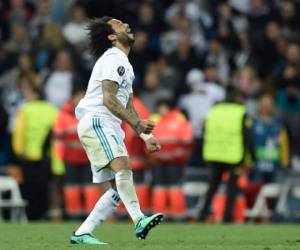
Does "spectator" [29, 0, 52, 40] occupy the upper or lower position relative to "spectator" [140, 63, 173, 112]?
upper

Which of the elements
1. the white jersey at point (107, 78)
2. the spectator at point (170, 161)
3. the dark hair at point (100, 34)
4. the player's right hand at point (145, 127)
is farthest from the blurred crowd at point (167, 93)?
the player's right hand at point (145, 127)

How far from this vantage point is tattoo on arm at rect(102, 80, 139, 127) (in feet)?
40.7

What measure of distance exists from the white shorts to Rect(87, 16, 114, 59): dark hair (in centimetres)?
86

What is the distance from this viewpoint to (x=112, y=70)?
12625 millimetres

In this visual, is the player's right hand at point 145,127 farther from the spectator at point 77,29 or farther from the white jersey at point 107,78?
the spectator at point 77,29

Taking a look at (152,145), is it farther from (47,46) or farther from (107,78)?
(47,46)

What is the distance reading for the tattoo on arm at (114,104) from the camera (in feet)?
40.7

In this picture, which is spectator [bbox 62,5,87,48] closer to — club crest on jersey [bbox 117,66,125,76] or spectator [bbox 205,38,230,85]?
spectator [bbox 205,38,230,85]

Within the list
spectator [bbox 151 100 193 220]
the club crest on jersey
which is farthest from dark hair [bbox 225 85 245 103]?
the club crest on jersey

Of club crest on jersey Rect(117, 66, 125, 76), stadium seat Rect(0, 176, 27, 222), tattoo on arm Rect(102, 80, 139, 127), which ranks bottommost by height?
stadium seat Rect(0, 176, 27, 222)

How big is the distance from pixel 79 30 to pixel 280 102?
417 cm

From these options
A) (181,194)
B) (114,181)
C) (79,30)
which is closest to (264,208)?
(181,194)

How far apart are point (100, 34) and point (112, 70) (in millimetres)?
747

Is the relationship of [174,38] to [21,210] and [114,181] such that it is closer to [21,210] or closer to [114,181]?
[21,210]
